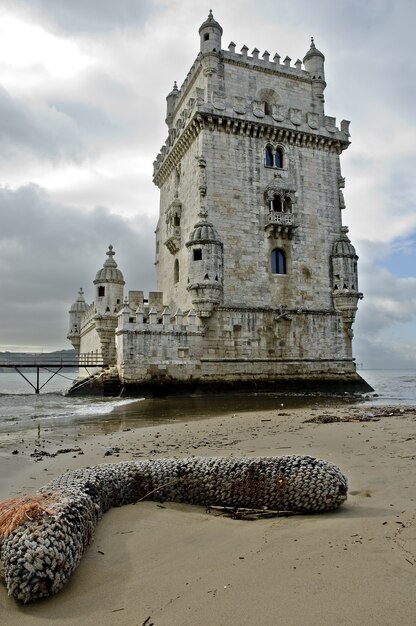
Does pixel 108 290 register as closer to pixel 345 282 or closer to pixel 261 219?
pixel 261 219

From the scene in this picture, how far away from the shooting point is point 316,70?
2886 centimetres

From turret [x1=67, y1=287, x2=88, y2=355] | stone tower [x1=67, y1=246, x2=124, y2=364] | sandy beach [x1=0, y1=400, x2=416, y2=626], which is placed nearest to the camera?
sandy beach [x1=0, y1=400, x2=416, y2=626]

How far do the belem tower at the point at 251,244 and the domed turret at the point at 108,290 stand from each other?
→ 3.05 meters

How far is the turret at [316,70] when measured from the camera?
2877 centimetres

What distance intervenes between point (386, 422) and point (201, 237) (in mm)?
15338

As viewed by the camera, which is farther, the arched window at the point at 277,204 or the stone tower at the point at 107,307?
the stone tower at the point at 107,307

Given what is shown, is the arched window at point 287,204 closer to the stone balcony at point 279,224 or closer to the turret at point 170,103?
the stone balcony at point 279,224

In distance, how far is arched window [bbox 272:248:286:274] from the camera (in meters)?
25.8

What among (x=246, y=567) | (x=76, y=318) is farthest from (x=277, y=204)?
(x=76, y=318)

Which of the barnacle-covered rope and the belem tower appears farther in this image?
the belem tower

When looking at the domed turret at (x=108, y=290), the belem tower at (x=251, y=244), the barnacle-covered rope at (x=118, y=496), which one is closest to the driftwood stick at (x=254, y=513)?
the barnacle-covered rope at (x=118, y=496)

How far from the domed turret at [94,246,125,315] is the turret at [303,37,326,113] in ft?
57.1

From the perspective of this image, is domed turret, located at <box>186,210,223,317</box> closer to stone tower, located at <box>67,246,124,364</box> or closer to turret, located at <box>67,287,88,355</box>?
stone tower, located at <box>67,246,124,364</box>

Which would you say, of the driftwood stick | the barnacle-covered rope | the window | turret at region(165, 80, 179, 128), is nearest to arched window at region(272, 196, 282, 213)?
the window
